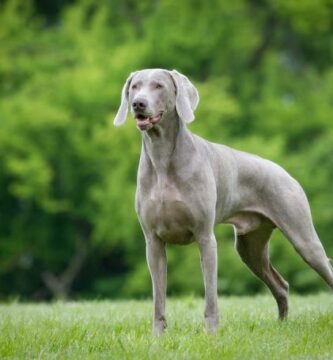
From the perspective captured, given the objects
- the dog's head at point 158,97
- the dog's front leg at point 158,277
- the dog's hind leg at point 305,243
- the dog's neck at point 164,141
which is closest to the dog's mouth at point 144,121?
the dog's head at point 158,97

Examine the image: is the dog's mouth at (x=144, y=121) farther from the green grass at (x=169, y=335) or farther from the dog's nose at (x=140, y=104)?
the green grass at (x=169, y=335)

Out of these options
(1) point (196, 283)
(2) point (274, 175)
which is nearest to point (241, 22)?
(1) point (196, 283)

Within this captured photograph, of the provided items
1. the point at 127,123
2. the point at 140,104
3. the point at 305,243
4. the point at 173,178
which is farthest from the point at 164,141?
the point at 127,123

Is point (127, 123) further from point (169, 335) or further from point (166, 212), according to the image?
point (169, 335)

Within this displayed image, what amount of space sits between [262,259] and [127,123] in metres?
20.9

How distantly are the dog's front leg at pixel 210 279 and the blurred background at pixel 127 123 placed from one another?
67.2 ft

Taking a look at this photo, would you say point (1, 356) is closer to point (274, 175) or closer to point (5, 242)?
point (274, 175)

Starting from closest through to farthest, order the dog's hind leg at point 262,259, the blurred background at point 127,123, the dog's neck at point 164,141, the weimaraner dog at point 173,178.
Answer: the weimaraner dog at point 173,178 → the dog's neck at point 164,141 → the dog's hind leg at point 262,259 → the blurred background at point 127,123

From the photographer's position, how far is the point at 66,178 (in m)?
32.3

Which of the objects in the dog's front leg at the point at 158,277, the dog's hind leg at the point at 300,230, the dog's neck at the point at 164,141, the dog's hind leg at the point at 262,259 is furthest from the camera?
the dog's hind leg at the point at 262,259

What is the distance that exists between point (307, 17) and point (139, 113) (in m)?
27.0

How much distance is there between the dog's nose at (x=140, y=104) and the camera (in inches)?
282

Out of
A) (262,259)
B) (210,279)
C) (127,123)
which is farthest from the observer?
(127,123)

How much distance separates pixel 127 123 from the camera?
96.3 ft
